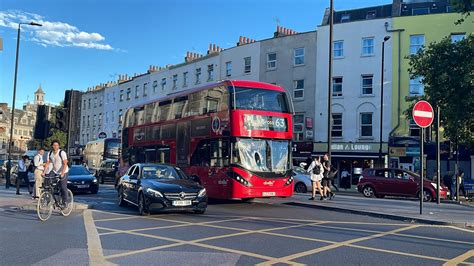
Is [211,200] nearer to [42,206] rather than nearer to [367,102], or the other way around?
[42,206]

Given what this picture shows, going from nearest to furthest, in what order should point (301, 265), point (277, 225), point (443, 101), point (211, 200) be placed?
point (301, 265)
point (277, 225)
point (211, 200)
point (443, 101)

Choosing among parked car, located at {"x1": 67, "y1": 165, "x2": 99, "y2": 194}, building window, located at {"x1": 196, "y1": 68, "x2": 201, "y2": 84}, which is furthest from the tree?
building window, located at {"x1": 196, "y1": 68, "x2": 201, "y2": 84}

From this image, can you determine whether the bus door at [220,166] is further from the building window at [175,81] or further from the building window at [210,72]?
the building window at [175,81]

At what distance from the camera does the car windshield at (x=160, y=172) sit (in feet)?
43.3

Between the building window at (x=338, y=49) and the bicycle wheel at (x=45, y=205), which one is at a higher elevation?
the building window at (x=338, y=49)

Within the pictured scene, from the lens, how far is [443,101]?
22391 mm

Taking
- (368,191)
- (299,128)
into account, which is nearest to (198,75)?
(299,128)

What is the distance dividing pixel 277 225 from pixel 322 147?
2373 cm

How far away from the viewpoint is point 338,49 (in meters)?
34.4

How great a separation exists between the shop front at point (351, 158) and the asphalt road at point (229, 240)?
67.1 ft

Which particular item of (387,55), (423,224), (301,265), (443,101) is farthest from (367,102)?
(301,265)

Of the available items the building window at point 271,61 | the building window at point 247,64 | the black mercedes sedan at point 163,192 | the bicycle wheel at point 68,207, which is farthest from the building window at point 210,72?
the bicycle wheel at point 68,207

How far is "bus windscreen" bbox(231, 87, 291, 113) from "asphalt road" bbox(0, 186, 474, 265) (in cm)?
391

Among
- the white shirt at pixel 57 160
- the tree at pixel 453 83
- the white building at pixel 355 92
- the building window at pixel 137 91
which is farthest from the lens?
the building window at pixel 137 91
